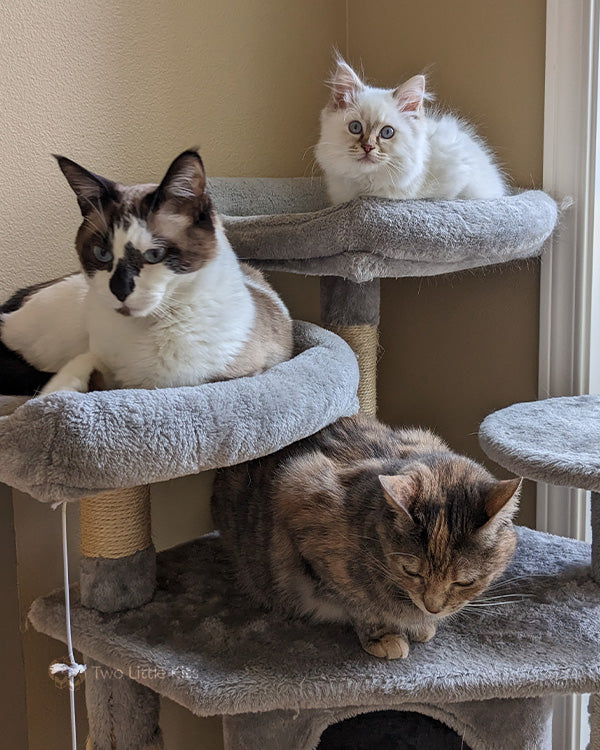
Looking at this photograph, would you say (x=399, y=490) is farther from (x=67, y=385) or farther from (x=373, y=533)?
(x=67, y=385)

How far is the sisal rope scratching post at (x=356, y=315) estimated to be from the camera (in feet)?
5.23

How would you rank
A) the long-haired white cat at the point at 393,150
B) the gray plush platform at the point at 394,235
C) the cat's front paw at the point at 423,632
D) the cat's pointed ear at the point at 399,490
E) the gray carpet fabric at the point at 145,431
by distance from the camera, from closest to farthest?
the gray carpet fabric at the point at 145,431
the cat's pointed ear at the point at 399,490
the cat's front paw at the point at 423,632
the gray plush platform at the point at 394,235
the long-haired white cat at the point at 393,150

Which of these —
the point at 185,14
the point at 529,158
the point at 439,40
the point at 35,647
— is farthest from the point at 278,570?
→ the point at 439,40

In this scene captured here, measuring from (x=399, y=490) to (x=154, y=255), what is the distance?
480 mm

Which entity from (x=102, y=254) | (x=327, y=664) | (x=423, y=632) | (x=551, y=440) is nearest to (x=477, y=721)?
(x=423, y=632)

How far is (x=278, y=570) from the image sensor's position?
1.24 metres

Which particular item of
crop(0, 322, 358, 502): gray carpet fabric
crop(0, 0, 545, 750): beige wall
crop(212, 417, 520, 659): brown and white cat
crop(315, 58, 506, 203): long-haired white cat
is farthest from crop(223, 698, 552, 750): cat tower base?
crop(315, 58, 506, 203): long-haired white cat

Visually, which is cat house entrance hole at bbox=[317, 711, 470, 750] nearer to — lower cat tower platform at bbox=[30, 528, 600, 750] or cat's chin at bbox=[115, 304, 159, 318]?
lower cat tower platform at bbox=[30, 528, 600, 750]

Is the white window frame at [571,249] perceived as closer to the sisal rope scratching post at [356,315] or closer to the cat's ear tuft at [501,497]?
the sisal rope scratching post at [356,315]

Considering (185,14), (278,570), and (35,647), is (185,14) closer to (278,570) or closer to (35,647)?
(278,570)

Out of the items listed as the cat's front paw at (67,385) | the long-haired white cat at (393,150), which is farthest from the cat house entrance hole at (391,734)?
the long-haired white cat at (393,150)

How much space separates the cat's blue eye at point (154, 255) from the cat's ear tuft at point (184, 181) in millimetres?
72

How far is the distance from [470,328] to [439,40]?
70 centimetres

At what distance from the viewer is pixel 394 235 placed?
127 cm
